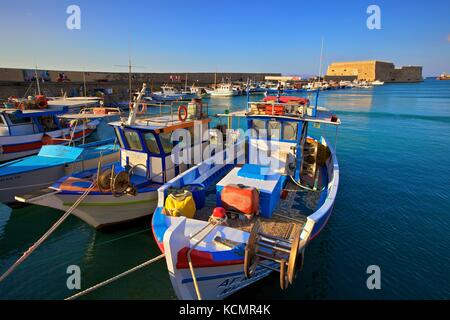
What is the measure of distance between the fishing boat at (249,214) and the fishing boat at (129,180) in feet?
5.19

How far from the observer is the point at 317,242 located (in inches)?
384

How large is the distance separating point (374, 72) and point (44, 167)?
190161 mm

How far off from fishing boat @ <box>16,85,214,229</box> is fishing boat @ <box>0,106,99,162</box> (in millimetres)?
9818

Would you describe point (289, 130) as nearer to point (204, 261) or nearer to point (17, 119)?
point (204, 261)

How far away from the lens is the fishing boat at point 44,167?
11117mm

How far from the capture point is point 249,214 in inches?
299

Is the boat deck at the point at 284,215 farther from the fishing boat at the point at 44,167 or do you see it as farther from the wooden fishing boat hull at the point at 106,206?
the fishing boat at the point at 44,167

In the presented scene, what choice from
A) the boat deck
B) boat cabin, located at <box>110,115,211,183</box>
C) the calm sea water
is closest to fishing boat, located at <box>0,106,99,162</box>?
the calm sea water

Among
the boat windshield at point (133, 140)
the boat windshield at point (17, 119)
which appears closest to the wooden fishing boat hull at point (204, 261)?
the boat windshield at point (133, 140)

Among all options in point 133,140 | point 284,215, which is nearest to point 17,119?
point 133,140

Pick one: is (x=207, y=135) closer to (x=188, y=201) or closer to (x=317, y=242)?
(x=188, y=201)

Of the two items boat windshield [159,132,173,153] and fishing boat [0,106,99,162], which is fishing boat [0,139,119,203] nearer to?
boat windshield [159,132,173,153]
